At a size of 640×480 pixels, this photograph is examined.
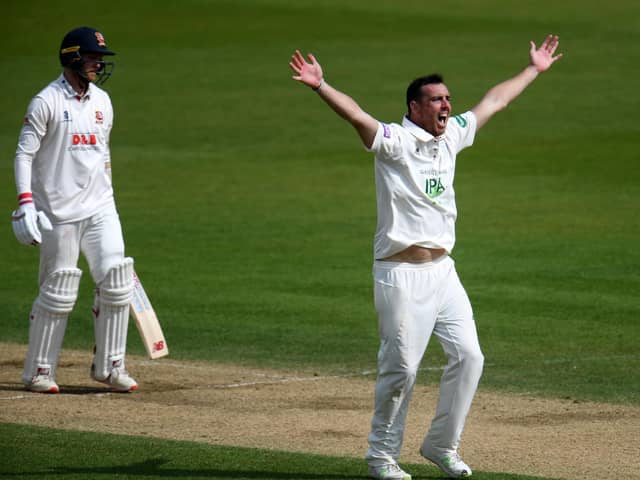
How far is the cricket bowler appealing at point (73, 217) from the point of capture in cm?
1033

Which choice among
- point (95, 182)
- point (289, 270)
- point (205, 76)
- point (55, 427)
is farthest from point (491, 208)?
point (205, 76)

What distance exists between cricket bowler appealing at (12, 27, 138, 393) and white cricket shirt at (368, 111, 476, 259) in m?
3.26

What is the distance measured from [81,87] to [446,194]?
3.77 meters

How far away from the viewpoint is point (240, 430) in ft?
29.8

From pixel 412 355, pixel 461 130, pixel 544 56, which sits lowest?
pixel 412 355

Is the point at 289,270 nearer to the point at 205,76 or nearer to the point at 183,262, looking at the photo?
the point at 183,262

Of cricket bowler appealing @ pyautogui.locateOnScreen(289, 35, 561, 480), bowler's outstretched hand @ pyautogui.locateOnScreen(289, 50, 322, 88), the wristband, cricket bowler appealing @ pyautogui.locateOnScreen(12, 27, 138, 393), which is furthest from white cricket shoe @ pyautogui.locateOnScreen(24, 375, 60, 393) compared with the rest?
bowler's outstretched hand @ pyautogui.locateOnScreen(289, 50, 322, 88)

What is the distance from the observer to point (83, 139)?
1043 cm

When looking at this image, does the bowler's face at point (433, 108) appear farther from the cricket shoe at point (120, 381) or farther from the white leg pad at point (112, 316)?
the cricket shoe at point (120, 381)

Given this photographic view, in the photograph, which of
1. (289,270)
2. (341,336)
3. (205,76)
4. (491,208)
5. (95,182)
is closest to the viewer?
(95,182)

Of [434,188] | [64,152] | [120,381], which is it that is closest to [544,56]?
[434,188]

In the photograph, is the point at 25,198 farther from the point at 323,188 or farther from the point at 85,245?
the point at 323,188

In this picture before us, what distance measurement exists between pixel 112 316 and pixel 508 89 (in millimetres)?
3690

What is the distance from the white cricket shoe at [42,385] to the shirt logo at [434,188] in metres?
3.95
